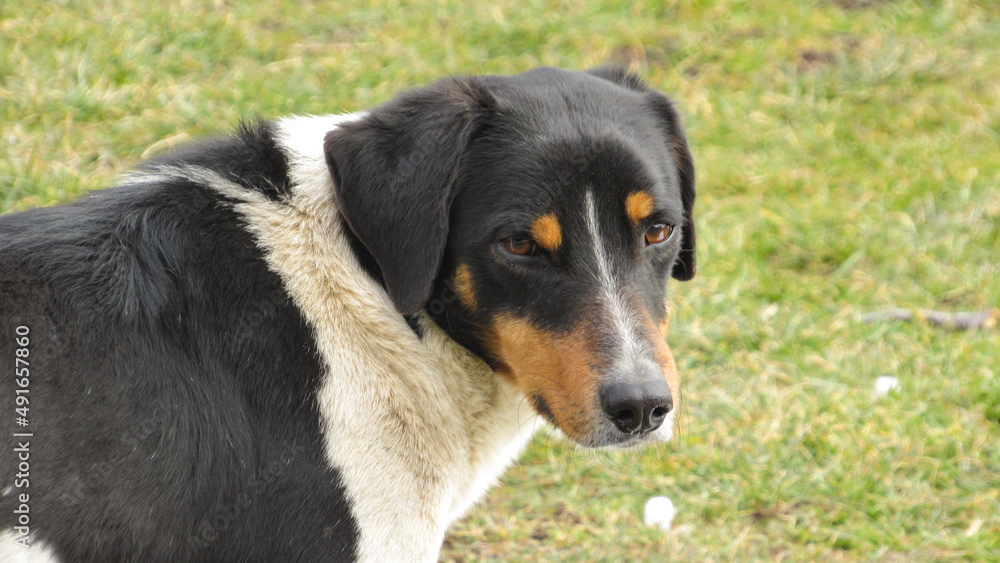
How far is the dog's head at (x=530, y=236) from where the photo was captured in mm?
2838

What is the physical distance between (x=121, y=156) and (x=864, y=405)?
14.3 feet

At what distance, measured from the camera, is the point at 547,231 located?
291 centimetres

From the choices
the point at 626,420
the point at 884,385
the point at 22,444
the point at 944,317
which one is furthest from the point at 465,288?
the point at 944,317

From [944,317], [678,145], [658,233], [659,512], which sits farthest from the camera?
[944,317]

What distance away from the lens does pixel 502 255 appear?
2.92 meters

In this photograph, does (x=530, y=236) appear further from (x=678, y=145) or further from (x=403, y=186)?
(x=678, y=145)

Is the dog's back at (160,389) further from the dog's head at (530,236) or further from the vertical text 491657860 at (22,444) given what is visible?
the dog's head at (530,236)

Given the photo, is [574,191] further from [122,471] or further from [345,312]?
[122,471]

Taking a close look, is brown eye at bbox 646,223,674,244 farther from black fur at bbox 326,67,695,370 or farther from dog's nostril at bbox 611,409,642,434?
Answer: dog's nostril at bbox 611,409,642,434

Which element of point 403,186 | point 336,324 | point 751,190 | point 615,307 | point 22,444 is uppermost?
point 403,186

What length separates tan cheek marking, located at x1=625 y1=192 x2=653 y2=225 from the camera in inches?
117

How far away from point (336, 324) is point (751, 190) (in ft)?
15.5

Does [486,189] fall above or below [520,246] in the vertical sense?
above

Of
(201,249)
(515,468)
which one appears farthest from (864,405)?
(201,249)
